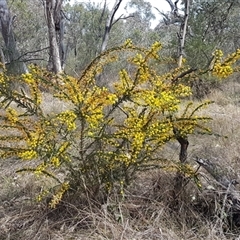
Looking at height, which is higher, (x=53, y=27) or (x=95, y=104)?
(x=53, y=27)

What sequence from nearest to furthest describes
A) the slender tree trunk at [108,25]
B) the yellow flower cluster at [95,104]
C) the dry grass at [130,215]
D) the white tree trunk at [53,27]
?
the yellow flower cluster at [95,104]
the dry grass at [130,215]
the white tree trunk at [53,27]
the slender tree trunk at [108,25]

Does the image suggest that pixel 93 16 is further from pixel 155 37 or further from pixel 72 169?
pixel 72 169

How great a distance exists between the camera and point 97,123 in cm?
205

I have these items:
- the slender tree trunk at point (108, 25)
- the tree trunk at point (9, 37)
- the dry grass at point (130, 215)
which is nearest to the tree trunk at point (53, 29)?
the tree trunk at point (9, 37)

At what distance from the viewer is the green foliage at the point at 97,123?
6.57ft

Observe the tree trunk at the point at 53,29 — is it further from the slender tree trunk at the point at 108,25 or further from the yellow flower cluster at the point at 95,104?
the yellow flower cluster at the point at 95,104

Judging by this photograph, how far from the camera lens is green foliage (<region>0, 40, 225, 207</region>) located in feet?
6.57

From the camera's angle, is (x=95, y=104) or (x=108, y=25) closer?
(x=95, y=104)

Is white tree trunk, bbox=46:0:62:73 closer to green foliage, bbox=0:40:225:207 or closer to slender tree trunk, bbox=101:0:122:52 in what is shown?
slender tree trunk, bbox=101:0:122:52

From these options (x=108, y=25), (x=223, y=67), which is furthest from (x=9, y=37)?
(x=223, y=67)

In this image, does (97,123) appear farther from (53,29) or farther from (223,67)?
(53,29)

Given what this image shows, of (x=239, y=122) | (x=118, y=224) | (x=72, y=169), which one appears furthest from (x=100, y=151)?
(x=239, y=122)

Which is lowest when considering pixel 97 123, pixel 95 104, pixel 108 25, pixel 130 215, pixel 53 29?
pixel 130 215

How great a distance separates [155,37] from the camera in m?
14.5
